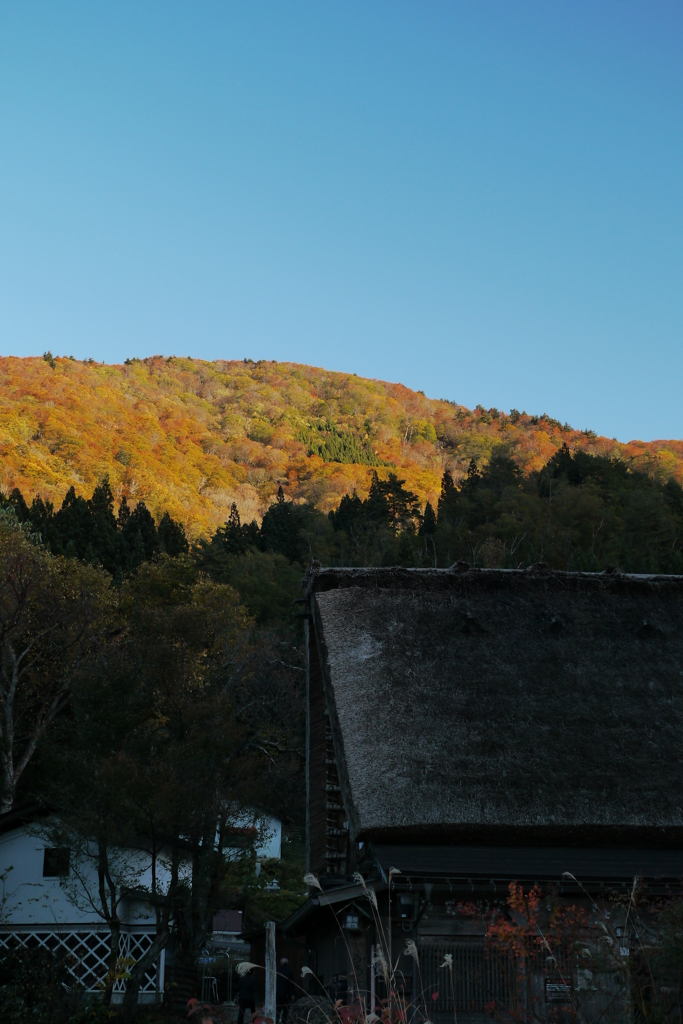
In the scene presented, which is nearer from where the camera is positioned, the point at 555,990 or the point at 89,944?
the point at 555,990

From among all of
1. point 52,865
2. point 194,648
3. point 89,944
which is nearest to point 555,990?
point 89,944

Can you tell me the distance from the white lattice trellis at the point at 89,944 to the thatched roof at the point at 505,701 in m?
7.90

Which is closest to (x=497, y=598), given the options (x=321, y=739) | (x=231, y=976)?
(x=321, y=739)

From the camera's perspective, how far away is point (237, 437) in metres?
125

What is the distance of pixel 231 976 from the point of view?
2478cm

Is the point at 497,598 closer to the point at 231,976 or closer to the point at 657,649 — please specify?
the point at 657,649

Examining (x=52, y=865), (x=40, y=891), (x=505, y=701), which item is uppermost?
(x=505, y=701)

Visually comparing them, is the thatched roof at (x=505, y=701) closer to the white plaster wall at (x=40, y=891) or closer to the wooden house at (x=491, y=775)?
the wooden house at (x=491, y=775)

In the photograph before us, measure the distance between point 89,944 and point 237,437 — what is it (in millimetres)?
107104

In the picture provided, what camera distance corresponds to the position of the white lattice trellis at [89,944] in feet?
62.7

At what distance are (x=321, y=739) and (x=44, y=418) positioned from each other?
8015cm

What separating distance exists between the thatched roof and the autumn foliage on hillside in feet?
182

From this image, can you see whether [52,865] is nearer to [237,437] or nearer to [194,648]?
[194,648]

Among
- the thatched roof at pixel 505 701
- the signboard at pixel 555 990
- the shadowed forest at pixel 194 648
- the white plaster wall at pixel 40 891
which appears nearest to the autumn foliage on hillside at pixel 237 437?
the shadowed forest at pixel 194 648
